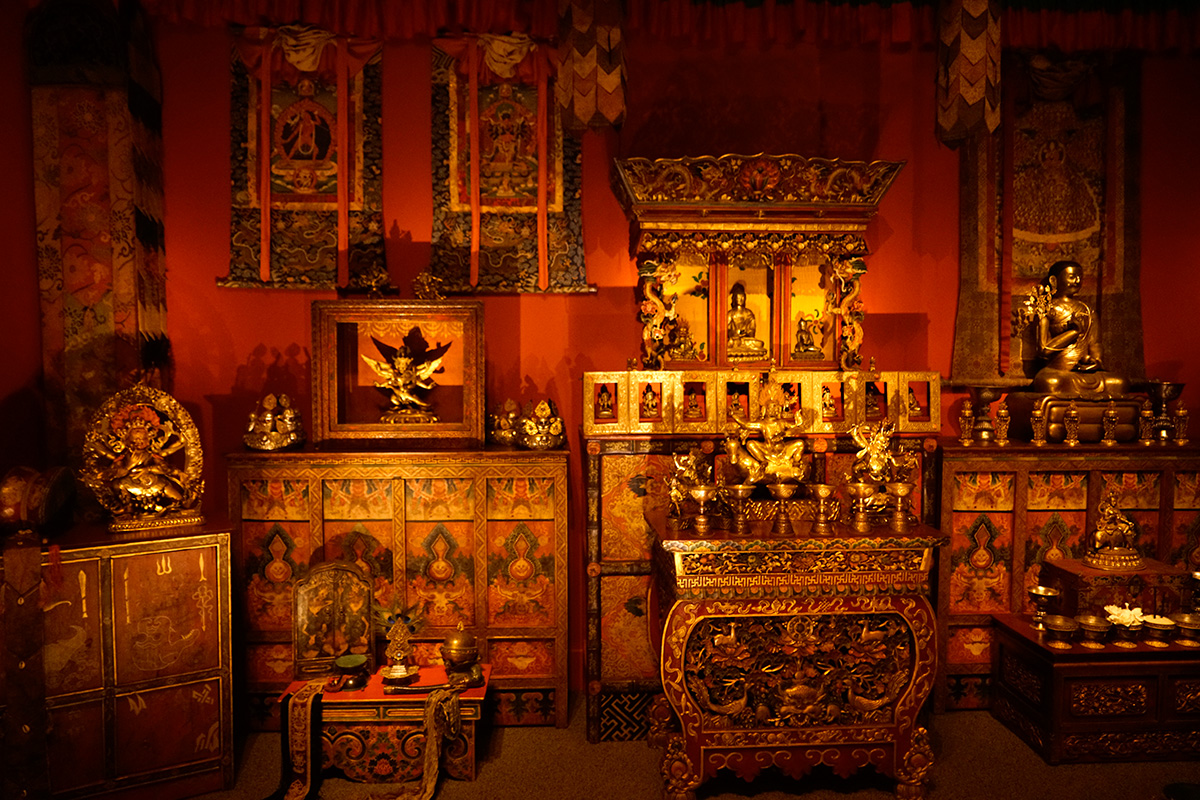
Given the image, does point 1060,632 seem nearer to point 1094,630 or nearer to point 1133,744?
point 1094,630

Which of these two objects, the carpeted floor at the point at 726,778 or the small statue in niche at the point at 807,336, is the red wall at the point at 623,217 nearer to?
the small statue in niche at the point at 807,336

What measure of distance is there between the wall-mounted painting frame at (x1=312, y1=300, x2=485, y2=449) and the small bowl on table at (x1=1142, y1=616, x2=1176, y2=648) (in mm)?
3866

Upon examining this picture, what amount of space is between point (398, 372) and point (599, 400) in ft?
4.14

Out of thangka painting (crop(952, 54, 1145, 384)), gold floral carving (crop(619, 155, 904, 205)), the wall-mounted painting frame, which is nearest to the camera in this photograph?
gold floral carving (crop(619, 155, 904, 205))

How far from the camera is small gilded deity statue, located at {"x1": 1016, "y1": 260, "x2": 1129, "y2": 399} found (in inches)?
174

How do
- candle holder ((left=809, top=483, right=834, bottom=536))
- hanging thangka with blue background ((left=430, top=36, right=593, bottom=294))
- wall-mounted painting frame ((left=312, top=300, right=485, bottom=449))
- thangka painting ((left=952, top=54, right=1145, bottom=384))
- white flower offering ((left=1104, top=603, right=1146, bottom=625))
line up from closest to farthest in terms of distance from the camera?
candle holder ((left=809, top=483, right=834, bottom=536)) → white flower offering ((left=1104, top=603, right=1146, bottom=625)) → wall-mounted painting frame ((left=312, top=300, right=485, bottom=449)) → hanging thangka with blue background ((left=430, top=36, right=593, bottom=294)) → thangka painting ((left=952, top=54, right=1145, bottom=384))

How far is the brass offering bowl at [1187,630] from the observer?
3.66 meters

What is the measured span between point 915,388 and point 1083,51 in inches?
107

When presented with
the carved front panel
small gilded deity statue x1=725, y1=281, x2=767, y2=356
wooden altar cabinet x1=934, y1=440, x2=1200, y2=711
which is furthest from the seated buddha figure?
the carved front panel

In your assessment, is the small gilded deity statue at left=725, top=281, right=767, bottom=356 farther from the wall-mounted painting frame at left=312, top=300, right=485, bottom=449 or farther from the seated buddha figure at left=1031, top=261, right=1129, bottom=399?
the seated buddha figure at left=1031, top=261, right=1129, bottom=399

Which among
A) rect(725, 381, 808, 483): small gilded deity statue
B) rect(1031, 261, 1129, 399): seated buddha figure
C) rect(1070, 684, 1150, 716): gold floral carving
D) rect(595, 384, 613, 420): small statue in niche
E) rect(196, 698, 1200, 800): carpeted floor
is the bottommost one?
rect(196, 698, 1200, 800): carpeted floor

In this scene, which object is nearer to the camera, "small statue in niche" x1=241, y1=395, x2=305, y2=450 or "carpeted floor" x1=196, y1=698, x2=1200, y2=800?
"carpeted floor" x1=196, y1=698, x2=1200, y2=800

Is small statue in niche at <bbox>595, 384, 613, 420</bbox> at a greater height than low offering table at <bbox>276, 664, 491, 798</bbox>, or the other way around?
small statue in niche at <bbox>595, 384, 613, 420</bbox>

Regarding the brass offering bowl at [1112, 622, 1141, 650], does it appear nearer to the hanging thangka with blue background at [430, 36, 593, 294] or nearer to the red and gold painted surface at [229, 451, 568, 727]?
the red and gold painted surface at [229, 451, 568, 727]
